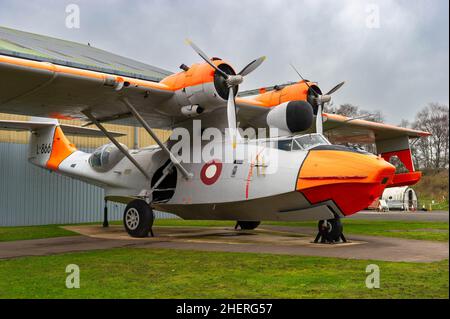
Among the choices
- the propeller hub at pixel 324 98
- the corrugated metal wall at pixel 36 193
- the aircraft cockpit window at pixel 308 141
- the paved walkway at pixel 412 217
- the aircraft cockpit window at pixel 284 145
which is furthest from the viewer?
the paved walkway at pixel 412 217

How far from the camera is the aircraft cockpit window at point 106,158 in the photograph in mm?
16667

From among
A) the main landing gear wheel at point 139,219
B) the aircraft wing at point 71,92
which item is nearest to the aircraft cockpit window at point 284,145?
the aircraft wing at point 71,92

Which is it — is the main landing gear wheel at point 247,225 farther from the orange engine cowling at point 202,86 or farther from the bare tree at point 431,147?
the bare tree at point 431,147

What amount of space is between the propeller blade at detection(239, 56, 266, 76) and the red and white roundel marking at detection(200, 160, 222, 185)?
2.77m

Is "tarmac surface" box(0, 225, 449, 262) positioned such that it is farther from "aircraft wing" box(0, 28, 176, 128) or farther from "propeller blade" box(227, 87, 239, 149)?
Answer: "aircraft wing" box(0, 28, 176, 128)

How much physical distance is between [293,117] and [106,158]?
7.23 m

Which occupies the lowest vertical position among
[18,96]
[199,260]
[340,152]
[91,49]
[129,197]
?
[199,260]

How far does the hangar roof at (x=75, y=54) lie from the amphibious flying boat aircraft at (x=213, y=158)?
8.74 meters

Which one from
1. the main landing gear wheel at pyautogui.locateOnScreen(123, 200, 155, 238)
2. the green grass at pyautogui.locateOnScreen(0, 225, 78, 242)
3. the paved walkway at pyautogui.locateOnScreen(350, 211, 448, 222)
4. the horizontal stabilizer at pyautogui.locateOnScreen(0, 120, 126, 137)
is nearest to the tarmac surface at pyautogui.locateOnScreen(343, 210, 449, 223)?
the paved walkway at pyautogui.locateOnScreen(350, 211, 448, 222)

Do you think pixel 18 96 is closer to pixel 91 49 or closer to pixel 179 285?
pixel 179 285

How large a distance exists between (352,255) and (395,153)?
1443 cm

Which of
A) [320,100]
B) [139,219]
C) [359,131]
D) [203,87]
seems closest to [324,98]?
[320,100]
